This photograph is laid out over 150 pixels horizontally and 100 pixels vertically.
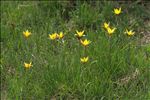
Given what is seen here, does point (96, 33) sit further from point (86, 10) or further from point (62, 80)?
point (62, 80)

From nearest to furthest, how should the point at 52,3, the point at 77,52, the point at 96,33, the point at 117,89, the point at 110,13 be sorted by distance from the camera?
1. the point at 117,89
2. the point at 77,52
3. the point at 96,33
4. the point at 110,13
5. the point at 52,3

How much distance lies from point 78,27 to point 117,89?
1332 millimetres

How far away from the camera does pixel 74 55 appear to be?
13.5 ft

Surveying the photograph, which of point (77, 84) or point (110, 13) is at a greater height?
point (110, 13)

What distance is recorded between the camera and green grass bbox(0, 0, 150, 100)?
3.85 meters

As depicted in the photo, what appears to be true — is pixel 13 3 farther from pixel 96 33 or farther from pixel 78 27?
pixel 96 33

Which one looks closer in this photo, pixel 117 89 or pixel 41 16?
pixel 117 89

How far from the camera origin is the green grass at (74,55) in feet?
12.6

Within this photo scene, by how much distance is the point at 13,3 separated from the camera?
5.55 meters

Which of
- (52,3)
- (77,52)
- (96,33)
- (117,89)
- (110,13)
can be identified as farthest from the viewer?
(52,3)

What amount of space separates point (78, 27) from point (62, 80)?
3.77ft

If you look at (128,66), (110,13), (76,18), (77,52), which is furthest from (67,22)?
(128,66)

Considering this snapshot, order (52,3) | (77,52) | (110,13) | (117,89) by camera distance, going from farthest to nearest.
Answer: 1. (52,3)
2. (110,13)
3. (77,52)
4. (117,89)

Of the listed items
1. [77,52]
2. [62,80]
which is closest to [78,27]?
[77,52]
